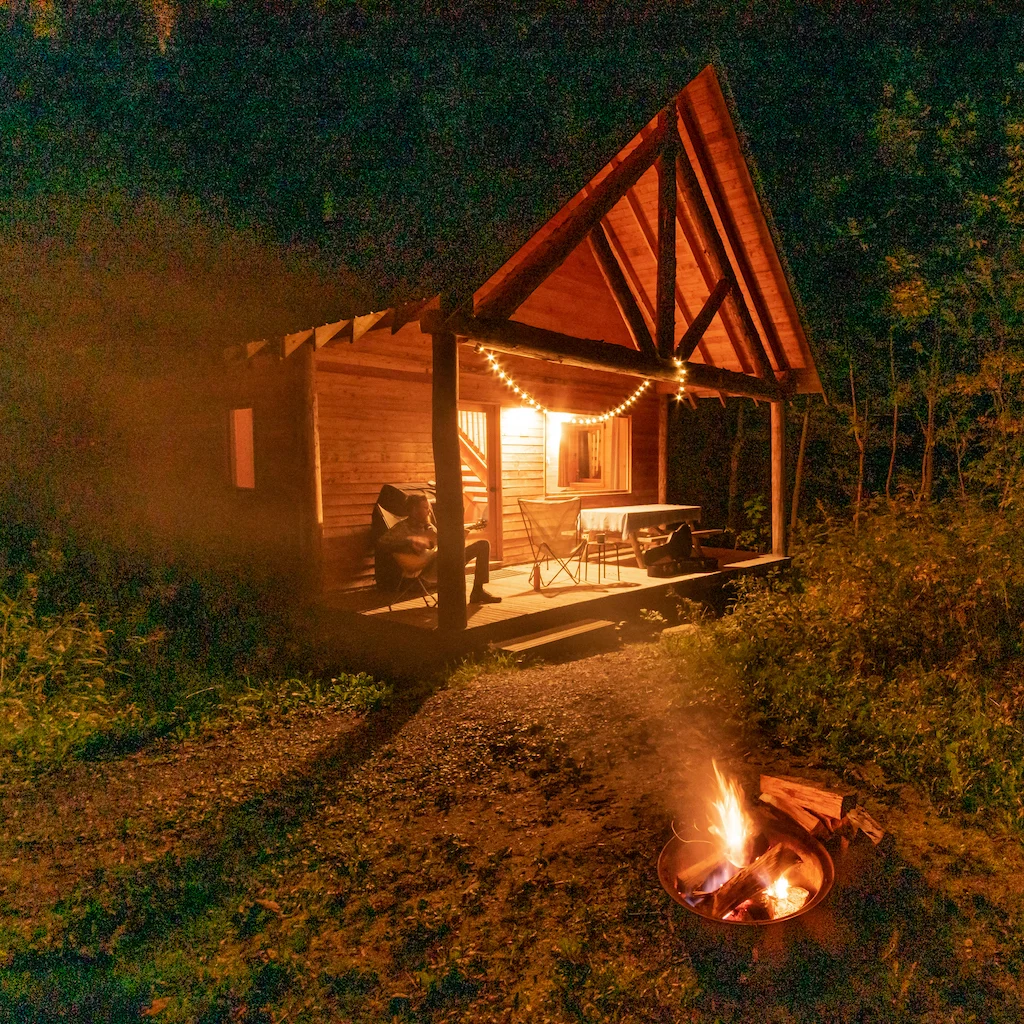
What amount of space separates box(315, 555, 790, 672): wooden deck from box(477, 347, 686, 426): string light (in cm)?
257

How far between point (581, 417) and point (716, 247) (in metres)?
3.23

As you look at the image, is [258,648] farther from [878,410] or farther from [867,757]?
[878,410]

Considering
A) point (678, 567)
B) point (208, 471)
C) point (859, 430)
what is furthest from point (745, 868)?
point (859, 430)

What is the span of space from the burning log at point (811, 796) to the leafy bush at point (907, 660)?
87 cm

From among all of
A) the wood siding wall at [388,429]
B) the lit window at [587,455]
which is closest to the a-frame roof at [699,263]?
the wood siding wall at [388,429]

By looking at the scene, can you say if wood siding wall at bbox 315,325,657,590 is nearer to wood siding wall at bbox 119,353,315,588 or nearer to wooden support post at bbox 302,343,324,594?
wooden support post at bbox 302,343,324,594

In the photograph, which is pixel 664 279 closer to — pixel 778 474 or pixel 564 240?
pixel 564 240

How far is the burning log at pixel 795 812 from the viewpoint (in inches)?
123

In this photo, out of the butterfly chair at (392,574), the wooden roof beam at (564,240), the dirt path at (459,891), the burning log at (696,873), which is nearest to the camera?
the dirt path at (459,891)

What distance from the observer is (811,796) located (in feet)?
10.6

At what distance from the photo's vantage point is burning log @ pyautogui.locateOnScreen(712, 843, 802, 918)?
264 centimetres

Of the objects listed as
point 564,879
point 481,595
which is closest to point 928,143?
point 481,595

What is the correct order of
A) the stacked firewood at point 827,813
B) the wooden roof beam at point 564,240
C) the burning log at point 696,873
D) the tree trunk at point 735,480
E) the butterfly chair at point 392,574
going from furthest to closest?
1. the tree trunk at point 735,480
2. the butterfly chair at point 392,574
3. the wooden roof beam at point 564,240
4. the stacked firewood at point 827,813
5. the burning log at point 696,873

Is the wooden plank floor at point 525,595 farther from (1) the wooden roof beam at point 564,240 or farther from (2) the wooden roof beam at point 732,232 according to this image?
(2) the wooden roof beam at point 732,232
